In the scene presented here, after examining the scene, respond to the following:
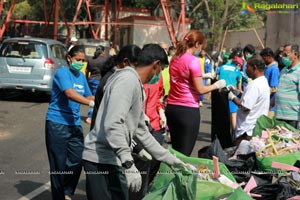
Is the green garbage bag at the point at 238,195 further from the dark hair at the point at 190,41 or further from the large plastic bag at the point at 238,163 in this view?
the dark hair at the point at 190,41

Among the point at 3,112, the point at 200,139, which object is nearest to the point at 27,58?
the point at 3,112

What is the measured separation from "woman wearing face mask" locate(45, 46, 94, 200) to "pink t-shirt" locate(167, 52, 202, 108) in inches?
38.0

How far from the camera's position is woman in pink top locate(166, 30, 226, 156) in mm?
5895

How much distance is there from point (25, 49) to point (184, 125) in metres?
9.33

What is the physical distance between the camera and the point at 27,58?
1430 cm

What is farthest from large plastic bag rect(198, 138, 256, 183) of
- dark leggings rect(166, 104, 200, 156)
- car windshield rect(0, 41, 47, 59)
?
car windshield rect(0, 41, 47, 59)

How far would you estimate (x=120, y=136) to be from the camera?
347 cm

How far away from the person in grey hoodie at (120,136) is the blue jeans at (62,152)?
1799mm

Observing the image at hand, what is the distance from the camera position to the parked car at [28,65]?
14258mm

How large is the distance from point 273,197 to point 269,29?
13.6 meters

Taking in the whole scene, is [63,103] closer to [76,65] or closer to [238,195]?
[76,65]

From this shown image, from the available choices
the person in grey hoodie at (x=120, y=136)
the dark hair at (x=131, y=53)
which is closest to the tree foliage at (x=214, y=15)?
the dark hair at (x=131, y=53)

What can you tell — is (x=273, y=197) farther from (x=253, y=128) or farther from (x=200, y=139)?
(x=200, y=139)

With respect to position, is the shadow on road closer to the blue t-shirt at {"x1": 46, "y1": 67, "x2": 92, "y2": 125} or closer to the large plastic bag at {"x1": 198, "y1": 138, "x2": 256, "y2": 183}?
the blue t-shirt at {"x1": 46, "y1": 67, "x2": 92, "y2": 125}
